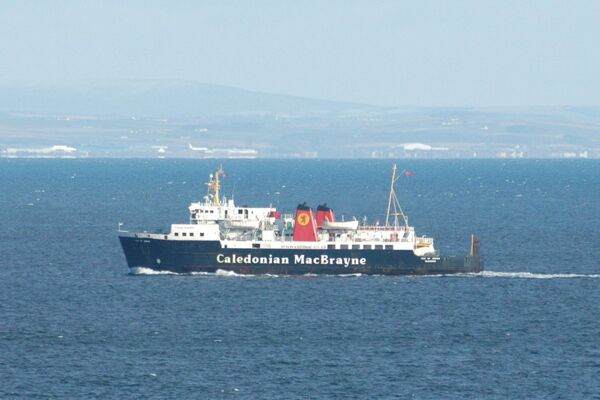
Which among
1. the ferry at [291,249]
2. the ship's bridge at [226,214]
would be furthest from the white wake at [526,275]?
the ship's bridge at [226,214]

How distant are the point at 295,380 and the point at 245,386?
322 cm

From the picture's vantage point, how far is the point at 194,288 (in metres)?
121

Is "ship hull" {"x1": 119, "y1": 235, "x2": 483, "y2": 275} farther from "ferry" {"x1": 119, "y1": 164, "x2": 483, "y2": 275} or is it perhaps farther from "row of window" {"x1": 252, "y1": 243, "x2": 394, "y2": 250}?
"row of window" {"x1": 252, "y1": 243, "x2": 394, "y2": 250}

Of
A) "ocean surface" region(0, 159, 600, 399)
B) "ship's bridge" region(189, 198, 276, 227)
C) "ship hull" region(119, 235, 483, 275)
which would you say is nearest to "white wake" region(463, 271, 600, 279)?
"ocean surface" region(0, 159, 600, 399)

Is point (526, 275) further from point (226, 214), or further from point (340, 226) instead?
point (226, 214)

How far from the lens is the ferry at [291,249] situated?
415 ft

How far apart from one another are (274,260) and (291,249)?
174 cm

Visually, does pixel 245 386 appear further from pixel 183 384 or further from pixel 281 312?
pixel 281 312

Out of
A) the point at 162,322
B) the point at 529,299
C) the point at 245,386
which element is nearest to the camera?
the point at 245,386

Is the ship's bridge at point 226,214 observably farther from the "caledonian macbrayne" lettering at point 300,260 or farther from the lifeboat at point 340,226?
the lifeboat at point 340,226

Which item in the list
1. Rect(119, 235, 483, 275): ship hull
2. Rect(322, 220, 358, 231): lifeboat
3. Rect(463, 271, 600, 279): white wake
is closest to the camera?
Rect(119, 235, 483, 275): ship hull

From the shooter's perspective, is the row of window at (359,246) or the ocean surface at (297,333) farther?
the row of window at (359,246)

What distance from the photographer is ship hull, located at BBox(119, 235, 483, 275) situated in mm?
126625

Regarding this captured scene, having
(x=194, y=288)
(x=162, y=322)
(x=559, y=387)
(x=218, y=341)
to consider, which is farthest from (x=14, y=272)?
(x=559, y=387)
